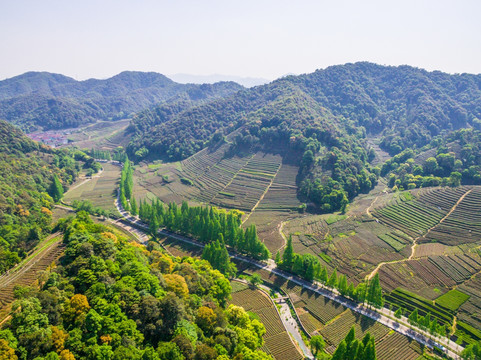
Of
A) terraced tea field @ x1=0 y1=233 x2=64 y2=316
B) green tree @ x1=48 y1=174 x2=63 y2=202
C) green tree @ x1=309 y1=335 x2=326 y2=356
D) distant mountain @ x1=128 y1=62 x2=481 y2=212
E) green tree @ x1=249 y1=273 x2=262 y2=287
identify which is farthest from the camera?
distant mountain @ x1=128 y1=62 x2=481 y2=212

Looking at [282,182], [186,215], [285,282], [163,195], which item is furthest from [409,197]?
[163,195]

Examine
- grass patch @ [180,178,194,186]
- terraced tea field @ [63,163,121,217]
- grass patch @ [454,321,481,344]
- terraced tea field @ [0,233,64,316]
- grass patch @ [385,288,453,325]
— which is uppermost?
terraced tea field @ [0,233,64,316]

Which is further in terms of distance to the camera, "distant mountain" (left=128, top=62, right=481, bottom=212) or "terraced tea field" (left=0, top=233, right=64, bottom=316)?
"distant mountain" (left=128, top=62, right=481, bottom=212)

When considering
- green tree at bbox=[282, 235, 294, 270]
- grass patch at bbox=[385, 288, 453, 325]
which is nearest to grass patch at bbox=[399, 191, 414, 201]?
grass patch at bbox=[385, 288, 453, 325]

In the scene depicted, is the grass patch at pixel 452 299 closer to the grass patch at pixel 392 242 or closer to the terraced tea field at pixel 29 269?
the grass patch at pixel 392 242

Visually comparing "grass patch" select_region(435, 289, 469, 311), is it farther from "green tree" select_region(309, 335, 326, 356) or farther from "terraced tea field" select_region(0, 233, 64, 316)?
"terraced tea field" select_region(0, 233, 64, 316)

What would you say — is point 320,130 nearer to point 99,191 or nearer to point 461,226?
point 461,226

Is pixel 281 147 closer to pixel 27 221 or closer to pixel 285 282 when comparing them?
pixel 285 282
